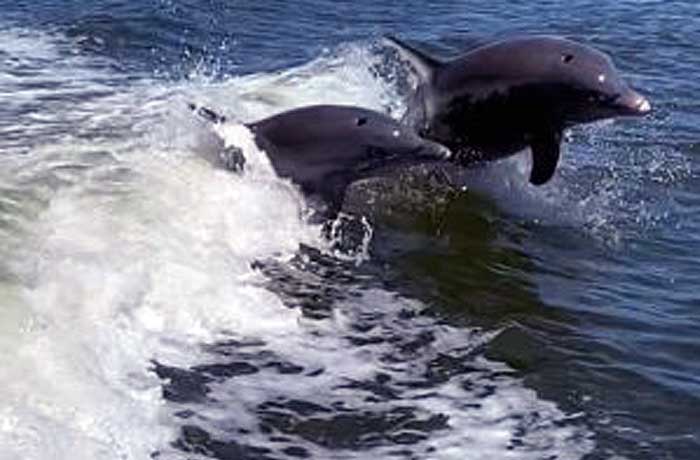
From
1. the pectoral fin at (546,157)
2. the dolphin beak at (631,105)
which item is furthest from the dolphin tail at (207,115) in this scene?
the dolphin beak at (631,105)

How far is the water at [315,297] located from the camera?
6.56m

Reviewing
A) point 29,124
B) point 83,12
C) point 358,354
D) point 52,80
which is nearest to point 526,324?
point 358,354

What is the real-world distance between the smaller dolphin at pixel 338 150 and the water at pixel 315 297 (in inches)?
7.6

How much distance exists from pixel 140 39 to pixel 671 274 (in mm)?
9132

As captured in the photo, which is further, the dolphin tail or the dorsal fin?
the dorsal fin

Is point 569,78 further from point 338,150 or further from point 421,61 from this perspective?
point 338,150

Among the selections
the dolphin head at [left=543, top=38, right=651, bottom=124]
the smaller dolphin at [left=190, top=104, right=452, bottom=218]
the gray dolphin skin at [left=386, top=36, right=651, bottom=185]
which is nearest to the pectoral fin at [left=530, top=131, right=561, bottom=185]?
the gray dolphin skin at [left=386, top=36, right=651, bottom=185]

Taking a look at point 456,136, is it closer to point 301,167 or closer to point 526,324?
point 301,167

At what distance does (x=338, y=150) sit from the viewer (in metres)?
9.66

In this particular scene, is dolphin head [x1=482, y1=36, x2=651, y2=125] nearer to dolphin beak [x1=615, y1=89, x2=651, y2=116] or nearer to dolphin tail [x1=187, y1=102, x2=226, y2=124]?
dolphin beak [x1=615, y1=89, x2=651, y2=116]

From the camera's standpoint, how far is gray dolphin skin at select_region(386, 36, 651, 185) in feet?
32.7

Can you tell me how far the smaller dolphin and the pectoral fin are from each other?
104 cm

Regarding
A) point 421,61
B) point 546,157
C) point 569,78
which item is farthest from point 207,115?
point 569,78

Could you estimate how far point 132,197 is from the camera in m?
9.52
